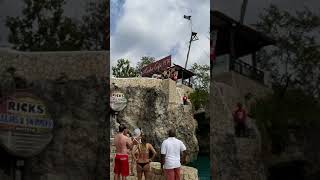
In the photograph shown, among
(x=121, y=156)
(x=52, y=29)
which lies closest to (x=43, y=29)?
(x=52, y=29)

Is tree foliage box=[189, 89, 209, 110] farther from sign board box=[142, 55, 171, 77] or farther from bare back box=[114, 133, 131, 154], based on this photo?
bare back box=[114, 133, 131, 154]

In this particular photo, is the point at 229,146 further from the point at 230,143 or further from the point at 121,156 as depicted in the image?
the point at 121,156

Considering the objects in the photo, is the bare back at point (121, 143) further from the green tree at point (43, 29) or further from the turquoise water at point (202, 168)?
the turquoise water at point (202, 168)

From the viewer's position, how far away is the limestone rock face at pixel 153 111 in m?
21.0

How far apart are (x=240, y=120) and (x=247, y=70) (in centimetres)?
55

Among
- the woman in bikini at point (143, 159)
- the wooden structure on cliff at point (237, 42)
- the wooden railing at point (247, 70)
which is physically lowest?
the woman in bikini at point (143, 159)

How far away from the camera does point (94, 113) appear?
600 centimetres

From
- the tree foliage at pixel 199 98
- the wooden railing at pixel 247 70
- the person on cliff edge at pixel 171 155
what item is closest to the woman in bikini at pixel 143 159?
the person on cliff edge at pixel 171 155

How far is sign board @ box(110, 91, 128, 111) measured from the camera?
64.1 feet

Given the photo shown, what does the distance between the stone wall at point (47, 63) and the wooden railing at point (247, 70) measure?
159 cm

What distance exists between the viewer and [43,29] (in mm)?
6164

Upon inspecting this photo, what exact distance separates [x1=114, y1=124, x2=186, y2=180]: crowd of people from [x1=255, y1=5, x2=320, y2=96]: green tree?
7.86ft

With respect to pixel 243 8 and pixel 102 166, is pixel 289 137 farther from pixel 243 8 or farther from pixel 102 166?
pixel 102 166

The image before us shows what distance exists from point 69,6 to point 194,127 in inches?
671
